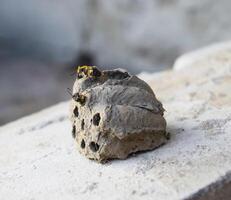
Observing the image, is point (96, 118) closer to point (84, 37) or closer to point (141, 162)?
point (141, 162)

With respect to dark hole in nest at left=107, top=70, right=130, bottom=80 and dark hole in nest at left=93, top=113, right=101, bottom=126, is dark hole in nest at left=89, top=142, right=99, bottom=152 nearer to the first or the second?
dark hole in nest at left=93, top=113, right=101, bottom=126

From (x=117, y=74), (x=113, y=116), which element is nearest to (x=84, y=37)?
(x=117, y=74)

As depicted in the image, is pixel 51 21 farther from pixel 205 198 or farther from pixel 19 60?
pixel 205 198

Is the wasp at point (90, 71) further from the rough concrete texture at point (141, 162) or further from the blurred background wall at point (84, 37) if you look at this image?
the blurred background wall at point (84, 37)

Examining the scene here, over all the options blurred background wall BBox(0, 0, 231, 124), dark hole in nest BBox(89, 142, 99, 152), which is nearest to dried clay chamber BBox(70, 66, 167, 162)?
dark hole in nest BBox(89, 142, 99, 152)

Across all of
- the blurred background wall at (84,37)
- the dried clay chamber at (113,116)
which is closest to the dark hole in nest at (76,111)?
the dried clay chamber at (113,116)

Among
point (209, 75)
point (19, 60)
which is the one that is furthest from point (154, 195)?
point (19, 60)
